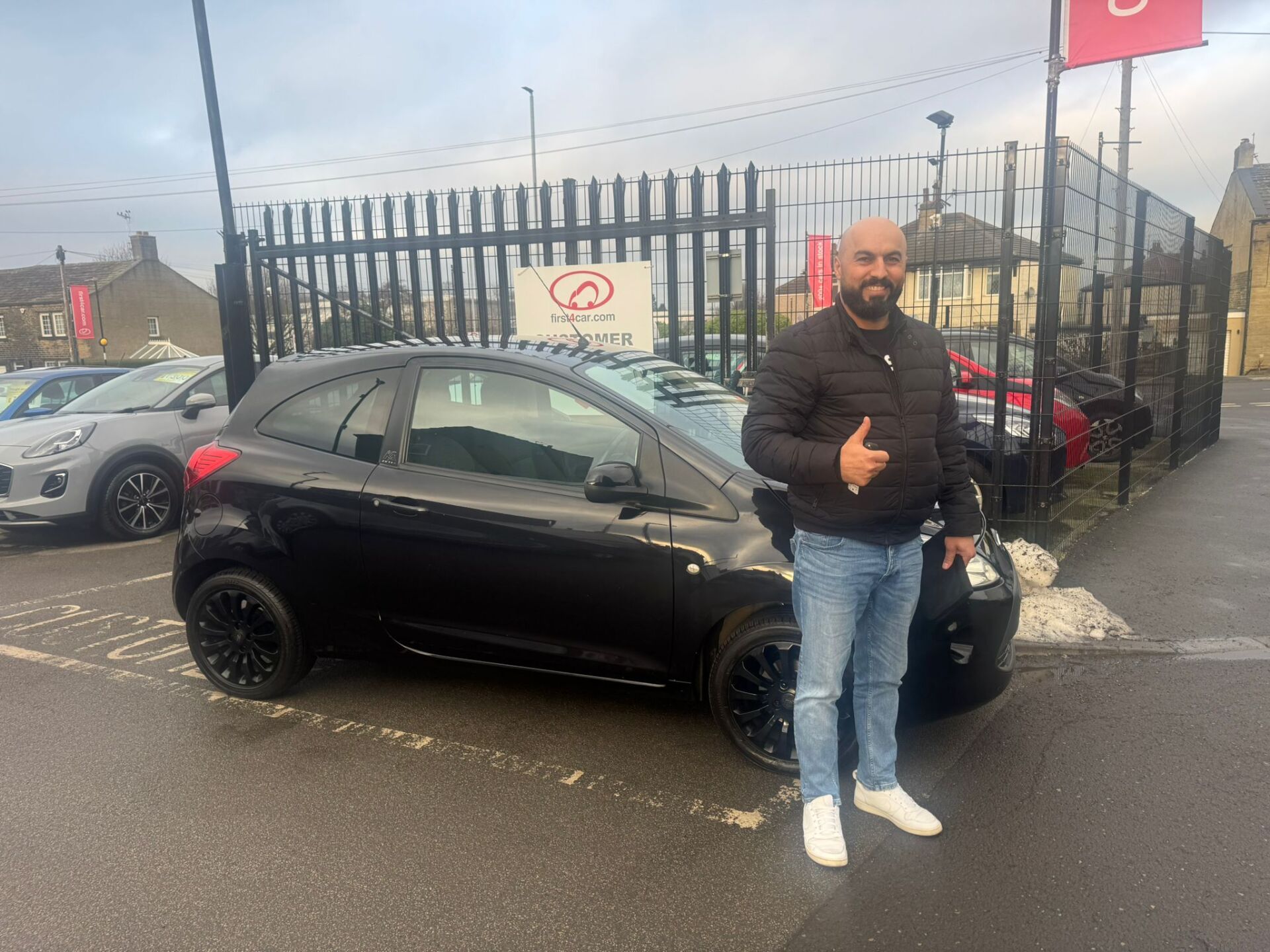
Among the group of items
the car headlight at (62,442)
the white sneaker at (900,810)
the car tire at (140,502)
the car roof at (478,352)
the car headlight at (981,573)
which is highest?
the car roof at (478,352)

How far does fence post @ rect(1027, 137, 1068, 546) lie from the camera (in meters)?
5.50

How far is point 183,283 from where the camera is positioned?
56.5 metres

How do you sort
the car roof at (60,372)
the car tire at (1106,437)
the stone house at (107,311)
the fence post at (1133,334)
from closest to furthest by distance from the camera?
the fence post at (1133,334), the car tire at (1106,437), the car roof at (60,372), the stone house at (107,311)

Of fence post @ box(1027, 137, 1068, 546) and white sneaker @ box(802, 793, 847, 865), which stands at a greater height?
fence post @ box(1027, 137, 1068, 546)

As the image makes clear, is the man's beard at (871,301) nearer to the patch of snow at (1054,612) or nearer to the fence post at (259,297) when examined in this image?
the patch of snow at (1054,612)

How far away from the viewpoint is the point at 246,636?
13.4 ft

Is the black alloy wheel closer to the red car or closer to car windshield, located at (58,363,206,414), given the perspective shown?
the red car

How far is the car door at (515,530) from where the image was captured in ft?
11.1

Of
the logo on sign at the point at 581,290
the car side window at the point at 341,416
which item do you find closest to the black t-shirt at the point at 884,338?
the car side window at the point at 341,416

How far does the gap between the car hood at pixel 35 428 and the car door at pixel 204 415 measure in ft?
2.10

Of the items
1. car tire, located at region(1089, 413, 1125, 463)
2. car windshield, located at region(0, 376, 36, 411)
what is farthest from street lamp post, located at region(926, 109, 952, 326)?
car windshield, located at region(0, 376, 36, 411)

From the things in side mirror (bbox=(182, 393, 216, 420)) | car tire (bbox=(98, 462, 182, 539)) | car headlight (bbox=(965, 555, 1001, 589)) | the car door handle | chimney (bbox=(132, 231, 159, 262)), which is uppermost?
chimney (bbox=(132, 231, 159, 262))

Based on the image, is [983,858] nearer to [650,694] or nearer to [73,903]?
[650,694]

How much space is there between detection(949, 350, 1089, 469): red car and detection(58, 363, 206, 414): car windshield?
7.15 metres
